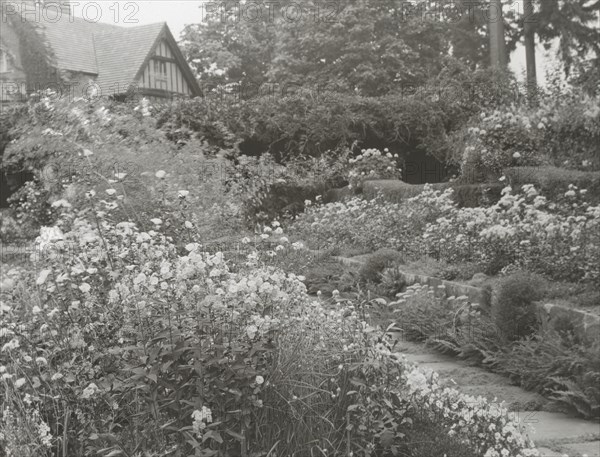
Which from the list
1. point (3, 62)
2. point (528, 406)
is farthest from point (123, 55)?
point (528, 406)

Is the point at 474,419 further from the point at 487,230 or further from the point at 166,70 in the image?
the point at 166,70

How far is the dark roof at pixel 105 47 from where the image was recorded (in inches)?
942

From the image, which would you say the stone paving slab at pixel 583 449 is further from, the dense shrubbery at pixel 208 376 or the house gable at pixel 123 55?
the house gable at pixel 123 55

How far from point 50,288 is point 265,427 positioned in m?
1.36

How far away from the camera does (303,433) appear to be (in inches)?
110

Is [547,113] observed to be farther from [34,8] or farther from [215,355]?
[34,8]

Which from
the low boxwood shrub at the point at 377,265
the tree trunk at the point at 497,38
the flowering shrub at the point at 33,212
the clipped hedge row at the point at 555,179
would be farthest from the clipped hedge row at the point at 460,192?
the tree trunk at the point at 497,38

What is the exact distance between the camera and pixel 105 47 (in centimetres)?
2623

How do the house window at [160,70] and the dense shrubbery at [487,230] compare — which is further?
the house window at [160,70]

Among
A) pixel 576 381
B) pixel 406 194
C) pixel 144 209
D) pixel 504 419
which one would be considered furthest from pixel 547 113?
pixel 504 419

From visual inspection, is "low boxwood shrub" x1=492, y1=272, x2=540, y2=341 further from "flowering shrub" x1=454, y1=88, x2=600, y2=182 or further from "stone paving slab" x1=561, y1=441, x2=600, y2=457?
"flowering shrub" x1=454, y1=88, x2=600, y2=182

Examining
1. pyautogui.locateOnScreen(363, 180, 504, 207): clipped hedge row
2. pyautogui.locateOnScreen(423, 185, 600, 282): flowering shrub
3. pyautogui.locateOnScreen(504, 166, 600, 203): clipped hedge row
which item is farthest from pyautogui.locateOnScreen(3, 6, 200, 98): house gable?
pyautogui.locateOnScreen(423, 185, 600, 282): flowering shrub

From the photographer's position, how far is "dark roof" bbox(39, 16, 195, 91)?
23.9m

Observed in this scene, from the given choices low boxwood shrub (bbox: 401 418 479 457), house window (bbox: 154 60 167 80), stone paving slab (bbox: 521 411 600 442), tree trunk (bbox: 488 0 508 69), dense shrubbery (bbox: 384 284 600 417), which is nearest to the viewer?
low boxwood shrub (bbox: 401 418 479 457)
